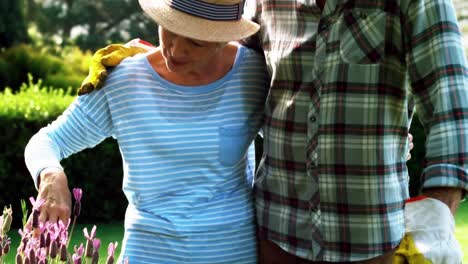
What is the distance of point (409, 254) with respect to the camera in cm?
245

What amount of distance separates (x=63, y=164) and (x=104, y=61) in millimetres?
5799

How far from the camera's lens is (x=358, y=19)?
2740 millimetres

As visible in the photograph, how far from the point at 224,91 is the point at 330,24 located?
39 centimetres

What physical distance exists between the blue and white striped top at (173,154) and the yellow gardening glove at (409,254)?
567 millimetres

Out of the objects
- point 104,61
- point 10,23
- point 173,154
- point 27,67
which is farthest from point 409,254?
point 10,23

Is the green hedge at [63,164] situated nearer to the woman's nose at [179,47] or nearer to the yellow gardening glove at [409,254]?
the woman's nose at [179,47]

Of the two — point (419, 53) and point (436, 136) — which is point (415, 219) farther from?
point (419, 53)

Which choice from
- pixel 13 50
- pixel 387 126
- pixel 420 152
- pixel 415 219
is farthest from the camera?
pixel 13 50

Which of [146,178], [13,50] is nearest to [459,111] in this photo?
[146,178]

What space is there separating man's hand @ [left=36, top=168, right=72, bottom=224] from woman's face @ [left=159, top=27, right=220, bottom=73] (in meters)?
0.45

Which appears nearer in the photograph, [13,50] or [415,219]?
[415,219]

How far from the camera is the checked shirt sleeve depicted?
2473 millimetres

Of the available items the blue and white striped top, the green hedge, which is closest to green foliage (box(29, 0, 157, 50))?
the green hedge

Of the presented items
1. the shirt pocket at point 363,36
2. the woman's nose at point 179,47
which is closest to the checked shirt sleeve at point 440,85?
the shirt pocket at point 363,36
